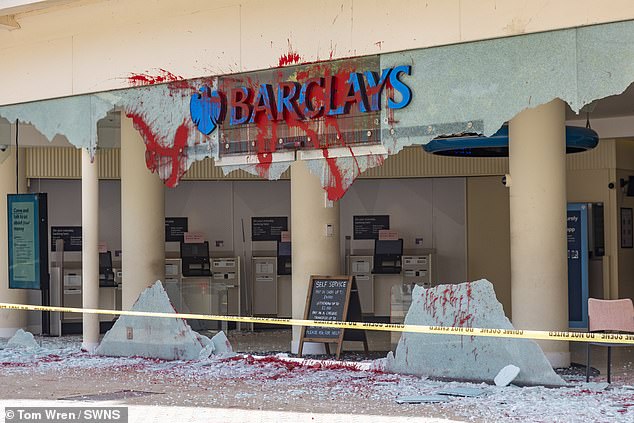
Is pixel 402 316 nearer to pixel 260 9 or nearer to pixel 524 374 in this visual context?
pixel 524 374

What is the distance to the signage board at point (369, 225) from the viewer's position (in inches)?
719

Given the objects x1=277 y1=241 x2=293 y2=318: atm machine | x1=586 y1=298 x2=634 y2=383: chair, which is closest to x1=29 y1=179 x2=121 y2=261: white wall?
x1=277 y1=241 x2=293 y2=318: atm machine

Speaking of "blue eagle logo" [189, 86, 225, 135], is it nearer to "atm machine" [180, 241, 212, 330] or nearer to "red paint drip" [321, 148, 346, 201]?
"red paint drip" [321, 148, 346, 201]

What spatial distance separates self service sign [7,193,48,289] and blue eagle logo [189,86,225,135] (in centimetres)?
327

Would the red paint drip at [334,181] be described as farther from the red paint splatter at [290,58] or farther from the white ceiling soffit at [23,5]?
the white ceiling soffit at [23,5]

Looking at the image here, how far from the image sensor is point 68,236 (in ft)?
58.2

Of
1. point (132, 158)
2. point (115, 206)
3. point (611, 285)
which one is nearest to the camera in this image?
point (132, 158)

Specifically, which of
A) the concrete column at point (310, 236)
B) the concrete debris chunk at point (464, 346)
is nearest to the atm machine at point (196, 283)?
the concrete column at point (310, 236)

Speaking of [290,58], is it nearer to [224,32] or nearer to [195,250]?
[224,32]

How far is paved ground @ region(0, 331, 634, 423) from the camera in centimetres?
890

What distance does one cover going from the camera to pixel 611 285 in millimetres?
16672

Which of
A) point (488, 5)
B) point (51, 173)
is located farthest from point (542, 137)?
point (51, 173)

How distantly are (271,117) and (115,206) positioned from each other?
6767 mm

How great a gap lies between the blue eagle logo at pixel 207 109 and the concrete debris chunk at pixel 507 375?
14.2 feet
